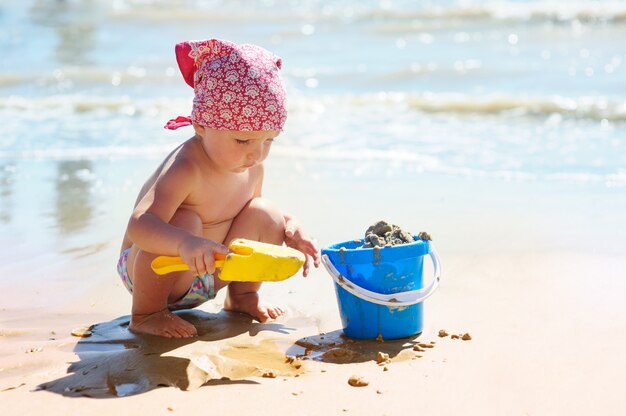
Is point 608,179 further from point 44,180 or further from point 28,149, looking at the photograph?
point 28,149

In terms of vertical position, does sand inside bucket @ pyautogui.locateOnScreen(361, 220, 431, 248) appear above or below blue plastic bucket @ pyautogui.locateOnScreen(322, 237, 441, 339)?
above

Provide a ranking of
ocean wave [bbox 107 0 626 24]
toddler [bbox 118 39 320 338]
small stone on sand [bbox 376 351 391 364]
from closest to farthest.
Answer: small stone on sand [bbox 376 351 391 364]
toddler [bbox 118 39 320 338]
ocean wave [bbox 107 0 626 24]

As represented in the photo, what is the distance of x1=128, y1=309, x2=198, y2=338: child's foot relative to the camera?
10.4 ft

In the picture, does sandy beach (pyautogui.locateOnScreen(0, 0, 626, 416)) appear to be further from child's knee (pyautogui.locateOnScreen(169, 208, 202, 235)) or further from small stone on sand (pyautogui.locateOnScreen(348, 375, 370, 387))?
child's knee (pyautogui.locateOnScreen(169, 208, 202, 235))

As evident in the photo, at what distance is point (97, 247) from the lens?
14.7 feet

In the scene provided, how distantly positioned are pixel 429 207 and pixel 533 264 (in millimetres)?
1160

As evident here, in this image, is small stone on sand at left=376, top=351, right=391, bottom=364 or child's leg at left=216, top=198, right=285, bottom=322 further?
child's leg at left=216, top=198, right=285, bottom=322

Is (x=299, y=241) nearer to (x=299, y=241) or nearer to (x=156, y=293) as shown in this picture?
(x=299, y=241)

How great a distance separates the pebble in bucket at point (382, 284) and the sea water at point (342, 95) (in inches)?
74.7

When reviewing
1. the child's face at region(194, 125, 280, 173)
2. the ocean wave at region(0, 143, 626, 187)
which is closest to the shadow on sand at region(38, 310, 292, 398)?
the child's face at region(194, 125, 280, 173)

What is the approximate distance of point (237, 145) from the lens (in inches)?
122

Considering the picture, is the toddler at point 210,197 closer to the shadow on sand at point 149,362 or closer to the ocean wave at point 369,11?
the shadow on sand at point 149,362

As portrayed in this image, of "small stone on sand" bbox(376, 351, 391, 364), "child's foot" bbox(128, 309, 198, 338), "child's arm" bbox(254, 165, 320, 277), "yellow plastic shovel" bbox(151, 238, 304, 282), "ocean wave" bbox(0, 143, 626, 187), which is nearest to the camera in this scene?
"yellow plastic shovel" bbox(151, 238, 304, 282)

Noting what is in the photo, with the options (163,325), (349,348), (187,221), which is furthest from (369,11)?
(349,348)
